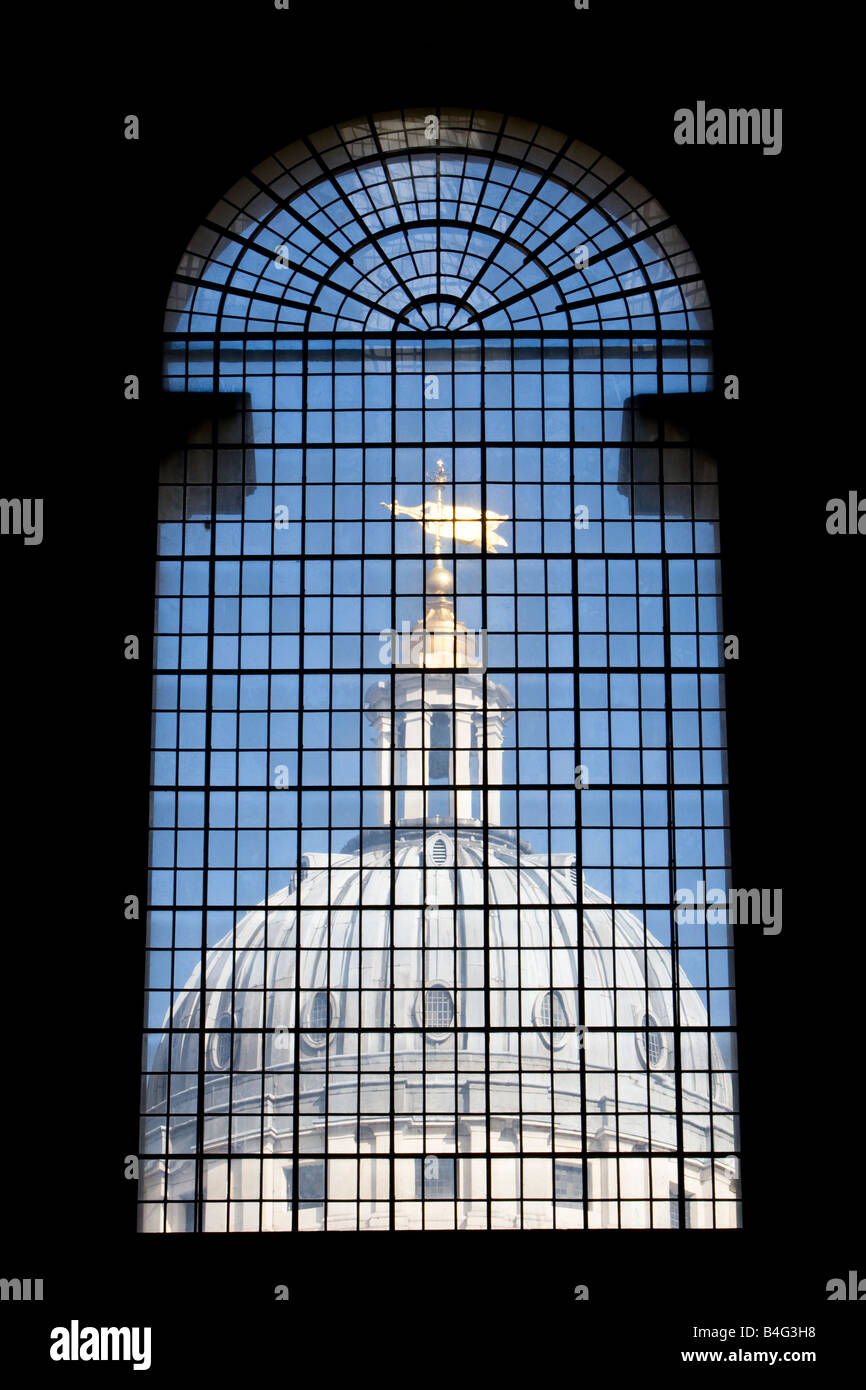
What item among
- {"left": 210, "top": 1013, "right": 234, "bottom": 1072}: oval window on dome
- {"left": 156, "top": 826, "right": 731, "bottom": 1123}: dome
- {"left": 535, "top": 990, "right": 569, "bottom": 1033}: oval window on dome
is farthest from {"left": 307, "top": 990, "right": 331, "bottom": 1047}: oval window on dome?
{"left": 535, "top": 990, "right": 569, "bottom": 1033}: oval window on dome

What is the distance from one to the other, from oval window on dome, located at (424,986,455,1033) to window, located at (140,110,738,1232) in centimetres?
9

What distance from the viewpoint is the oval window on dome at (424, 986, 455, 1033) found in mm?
18312

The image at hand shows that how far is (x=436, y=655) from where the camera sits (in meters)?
18.8

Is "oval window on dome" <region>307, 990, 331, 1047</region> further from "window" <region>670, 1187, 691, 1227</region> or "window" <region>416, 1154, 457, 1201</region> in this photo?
"window" <region>670, 1187, 691, 1227</region>

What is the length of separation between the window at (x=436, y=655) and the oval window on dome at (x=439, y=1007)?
93 millimetres

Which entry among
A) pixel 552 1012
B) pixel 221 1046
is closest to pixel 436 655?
pixel 552 1012

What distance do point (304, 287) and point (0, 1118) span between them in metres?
10.8

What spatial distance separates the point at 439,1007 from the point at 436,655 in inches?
163

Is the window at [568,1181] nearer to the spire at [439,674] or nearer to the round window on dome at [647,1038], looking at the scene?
the round window on dome at [647,1038]

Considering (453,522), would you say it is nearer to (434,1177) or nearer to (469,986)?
(469,986)

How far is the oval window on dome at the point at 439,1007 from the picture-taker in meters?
18.3

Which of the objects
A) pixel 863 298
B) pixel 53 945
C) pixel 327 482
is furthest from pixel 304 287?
pixel 53 945

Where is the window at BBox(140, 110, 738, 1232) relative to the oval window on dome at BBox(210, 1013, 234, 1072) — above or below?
above
